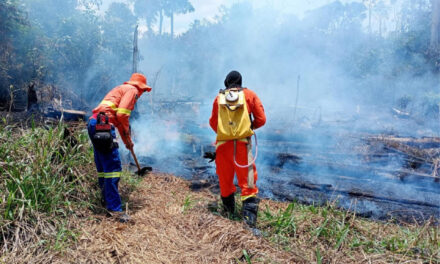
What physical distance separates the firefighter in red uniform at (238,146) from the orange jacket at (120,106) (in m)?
1.11

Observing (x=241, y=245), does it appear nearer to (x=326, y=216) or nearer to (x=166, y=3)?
(x=326, y=216)

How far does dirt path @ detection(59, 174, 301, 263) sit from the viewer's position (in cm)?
246

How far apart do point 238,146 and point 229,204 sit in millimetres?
789

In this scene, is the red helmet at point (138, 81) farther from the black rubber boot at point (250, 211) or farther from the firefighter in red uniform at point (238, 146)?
the black rubber boot at point (250, 211)

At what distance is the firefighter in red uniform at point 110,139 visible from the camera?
10.4 ft

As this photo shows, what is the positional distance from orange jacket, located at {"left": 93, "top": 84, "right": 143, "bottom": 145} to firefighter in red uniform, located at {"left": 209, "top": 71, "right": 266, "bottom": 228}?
1111 mm

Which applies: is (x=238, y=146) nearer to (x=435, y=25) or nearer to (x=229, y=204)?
(x=229, y=204)

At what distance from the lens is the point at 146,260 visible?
96.3 inches

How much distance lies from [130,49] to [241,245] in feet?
42.5

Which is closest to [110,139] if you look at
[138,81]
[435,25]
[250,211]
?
[138,81]

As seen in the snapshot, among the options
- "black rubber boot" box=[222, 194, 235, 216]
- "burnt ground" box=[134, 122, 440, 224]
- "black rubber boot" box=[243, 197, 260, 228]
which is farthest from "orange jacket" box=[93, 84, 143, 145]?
"burnt ground" box=[134, 122, 440, 224]

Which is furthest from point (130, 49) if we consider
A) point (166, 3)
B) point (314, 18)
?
point (166, 3)

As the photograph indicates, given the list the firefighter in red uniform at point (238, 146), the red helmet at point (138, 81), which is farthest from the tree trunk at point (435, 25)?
the red helmet at point (138, 81)

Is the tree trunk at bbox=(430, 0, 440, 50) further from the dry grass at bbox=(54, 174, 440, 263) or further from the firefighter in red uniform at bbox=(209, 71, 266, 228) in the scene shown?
the firefighter in red uniform at bbox=(209, 71, 266, 228)
